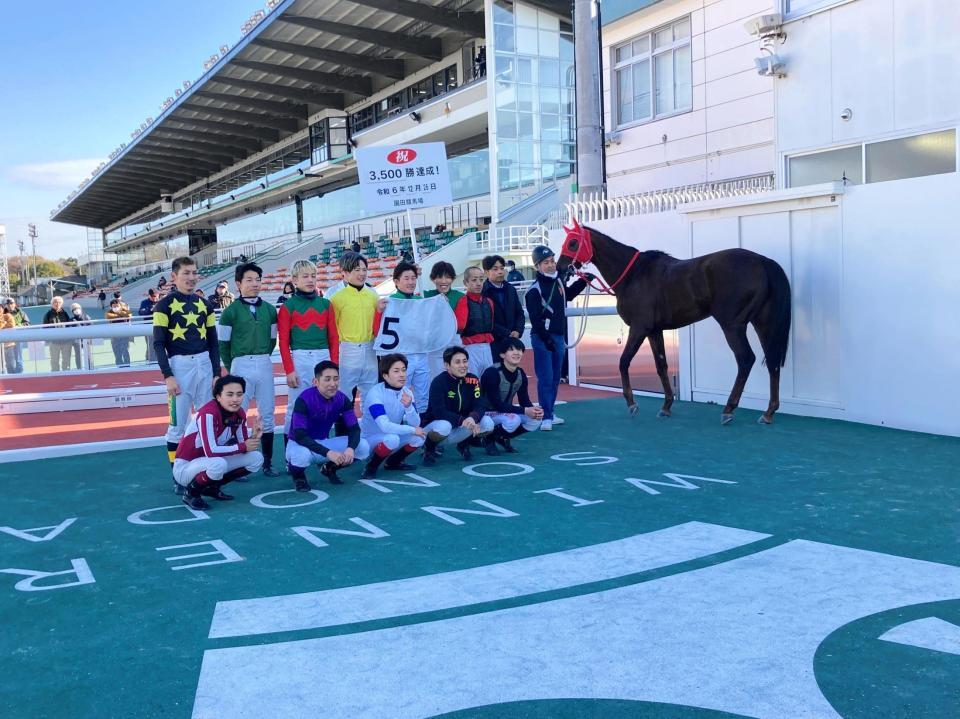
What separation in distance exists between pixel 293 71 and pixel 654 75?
20544 millimetres

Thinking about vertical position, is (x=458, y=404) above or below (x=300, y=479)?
above

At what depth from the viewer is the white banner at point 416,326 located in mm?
7281

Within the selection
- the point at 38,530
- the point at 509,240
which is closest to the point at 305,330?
the point at 38,530

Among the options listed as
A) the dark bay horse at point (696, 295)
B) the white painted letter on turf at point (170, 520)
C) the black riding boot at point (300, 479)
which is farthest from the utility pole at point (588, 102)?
the white painted letter on turf at point (170, 520)

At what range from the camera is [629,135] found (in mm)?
22172

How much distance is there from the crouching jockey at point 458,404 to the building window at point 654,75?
625 inches

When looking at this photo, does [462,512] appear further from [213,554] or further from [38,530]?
[38,530]

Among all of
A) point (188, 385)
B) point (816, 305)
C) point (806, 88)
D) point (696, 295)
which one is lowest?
point (188, 385)

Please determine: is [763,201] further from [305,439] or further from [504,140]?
[504,140]

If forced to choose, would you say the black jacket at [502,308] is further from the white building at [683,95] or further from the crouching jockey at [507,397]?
the white building at [683,95]

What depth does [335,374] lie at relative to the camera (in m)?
6.14

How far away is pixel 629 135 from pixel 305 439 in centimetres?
1810

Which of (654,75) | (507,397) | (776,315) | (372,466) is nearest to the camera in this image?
(372,466)

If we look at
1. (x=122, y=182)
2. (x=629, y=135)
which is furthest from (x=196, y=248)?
(x=629, y=135)
